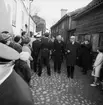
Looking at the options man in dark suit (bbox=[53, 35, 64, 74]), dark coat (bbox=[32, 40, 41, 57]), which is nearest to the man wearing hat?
dark coat (bbox=[32, 40, 41, 57])

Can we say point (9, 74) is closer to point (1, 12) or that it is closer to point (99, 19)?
point (1, 12)

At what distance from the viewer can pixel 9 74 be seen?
2.95 feet

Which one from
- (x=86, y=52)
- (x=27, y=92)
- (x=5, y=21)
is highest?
(x=5, y=21)

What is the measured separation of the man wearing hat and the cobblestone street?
3062 millimetres

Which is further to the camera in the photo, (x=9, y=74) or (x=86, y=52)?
(x=86, y=52)

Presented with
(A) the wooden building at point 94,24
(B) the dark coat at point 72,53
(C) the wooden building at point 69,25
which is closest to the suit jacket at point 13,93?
(B) the dark coat at point 72,53

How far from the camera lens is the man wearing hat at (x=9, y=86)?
2.76 ft

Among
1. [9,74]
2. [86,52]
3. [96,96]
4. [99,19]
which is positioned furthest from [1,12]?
[99,19]

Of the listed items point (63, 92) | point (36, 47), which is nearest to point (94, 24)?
point (36, 47)

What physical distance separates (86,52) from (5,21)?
6.69 meters

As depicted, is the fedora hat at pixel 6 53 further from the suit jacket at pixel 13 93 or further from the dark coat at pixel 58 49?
the dark coat at pixel 58 49

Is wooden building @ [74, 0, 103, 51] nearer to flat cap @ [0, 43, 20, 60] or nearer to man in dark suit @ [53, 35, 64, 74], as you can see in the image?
man in dark suit @ [53, 35, 64, 74]

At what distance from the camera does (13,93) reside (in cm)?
86

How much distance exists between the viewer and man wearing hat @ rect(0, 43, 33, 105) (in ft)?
2.76
